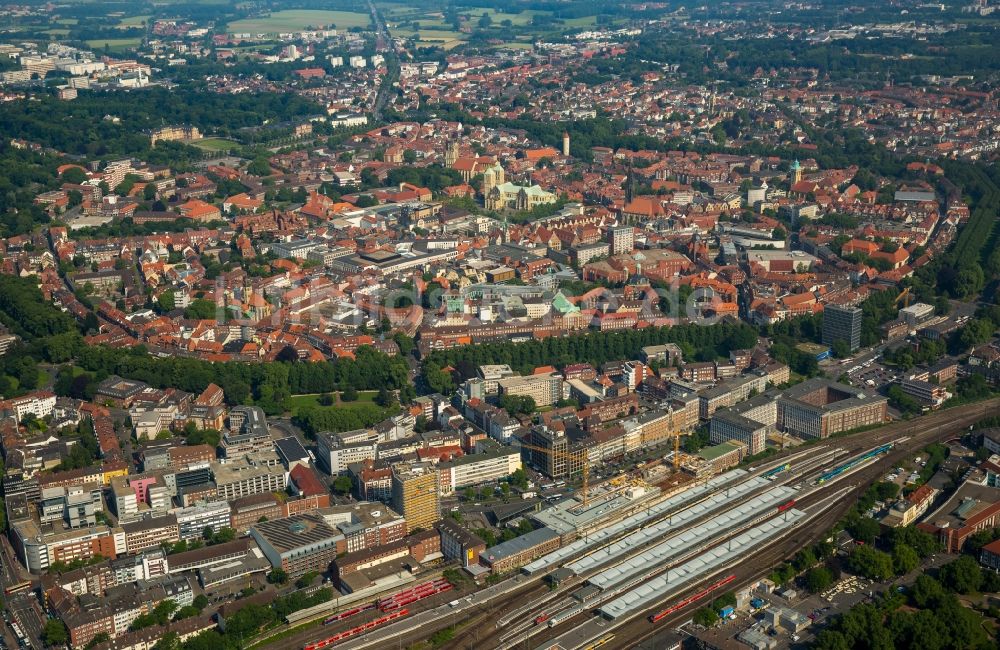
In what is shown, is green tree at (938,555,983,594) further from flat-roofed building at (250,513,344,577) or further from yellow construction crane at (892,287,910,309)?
yellow construction crane at (892,287,910,309)

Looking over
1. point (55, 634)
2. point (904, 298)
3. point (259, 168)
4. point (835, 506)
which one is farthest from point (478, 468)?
point (259, 168)

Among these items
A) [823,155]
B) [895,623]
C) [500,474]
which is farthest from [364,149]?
[895,623]

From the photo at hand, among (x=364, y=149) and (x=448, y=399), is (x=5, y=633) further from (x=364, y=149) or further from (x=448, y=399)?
(x=364, y=149)

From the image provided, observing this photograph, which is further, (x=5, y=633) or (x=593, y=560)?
(x=593, y=560)

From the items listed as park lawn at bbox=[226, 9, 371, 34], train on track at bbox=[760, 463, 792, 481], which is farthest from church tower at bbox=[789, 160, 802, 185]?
park lawn at bbox=[226, 9, 371, 34]

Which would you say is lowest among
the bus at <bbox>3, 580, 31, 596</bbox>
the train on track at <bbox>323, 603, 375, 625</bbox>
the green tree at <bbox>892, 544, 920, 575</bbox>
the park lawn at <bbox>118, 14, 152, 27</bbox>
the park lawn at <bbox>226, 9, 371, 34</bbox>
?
the green tree at <bbox>892, 544, 920, 575</bbox>

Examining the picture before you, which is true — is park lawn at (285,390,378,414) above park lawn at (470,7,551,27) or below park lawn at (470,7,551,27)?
below

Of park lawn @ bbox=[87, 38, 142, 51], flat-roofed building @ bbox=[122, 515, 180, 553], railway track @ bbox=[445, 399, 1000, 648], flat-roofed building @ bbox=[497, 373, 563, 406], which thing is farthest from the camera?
park lawn @ bbox=[87, 38, 142, 51]
